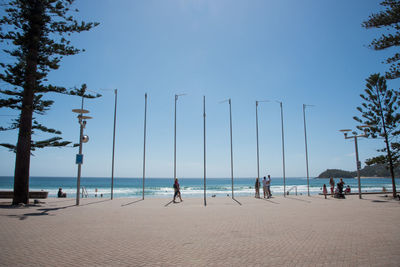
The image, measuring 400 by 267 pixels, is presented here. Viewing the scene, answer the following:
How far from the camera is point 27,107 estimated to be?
14539mm

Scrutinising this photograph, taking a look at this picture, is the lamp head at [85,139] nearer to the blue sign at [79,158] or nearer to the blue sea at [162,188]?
the blue sign at [79,158]

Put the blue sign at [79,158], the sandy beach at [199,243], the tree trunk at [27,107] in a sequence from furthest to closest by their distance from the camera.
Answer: the blue sign at [79,158] → the tree trunk at [27,107] → the sandy beach at [199,243]

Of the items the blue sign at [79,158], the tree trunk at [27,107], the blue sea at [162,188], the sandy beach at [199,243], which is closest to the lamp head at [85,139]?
the blue sign at [79,158]

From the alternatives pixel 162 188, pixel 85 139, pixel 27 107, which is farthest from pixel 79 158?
pixel 162 188

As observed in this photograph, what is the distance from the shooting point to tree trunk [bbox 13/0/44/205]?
1430 centimetres

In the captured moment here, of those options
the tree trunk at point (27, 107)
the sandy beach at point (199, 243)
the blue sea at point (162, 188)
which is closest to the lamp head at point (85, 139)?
the tree trunk at point (27, 107)

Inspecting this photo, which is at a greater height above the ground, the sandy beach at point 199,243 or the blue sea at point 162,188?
the sandy beach at point 199,243

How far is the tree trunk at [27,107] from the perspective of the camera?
14.3m

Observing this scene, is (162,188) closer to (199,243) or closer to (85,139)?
(85,139)

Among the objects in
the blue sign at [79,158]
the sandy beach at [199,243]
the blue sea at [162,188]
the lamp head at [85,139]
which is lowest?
the blue sea at [162,188]

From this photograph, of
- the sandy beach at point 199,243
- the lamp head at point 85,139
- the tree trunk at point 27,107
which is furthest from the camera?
the lamp head at point 85,139

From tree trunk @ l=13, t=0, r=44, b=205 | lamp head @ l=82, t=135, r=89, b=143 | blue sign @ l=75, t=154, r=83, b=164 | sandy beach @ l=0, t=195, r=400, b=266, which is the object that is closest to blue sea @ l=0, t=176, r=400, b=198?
lamp head @ l=82, t=135, r=89, b=143

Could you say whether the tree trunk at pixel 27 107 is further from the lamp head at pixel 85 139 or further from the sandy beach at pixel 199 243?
the sandy beach at pixel 199 243

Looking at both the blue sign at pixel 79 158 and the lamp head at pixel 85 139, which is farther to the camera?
the lamp head at pixel 85 139
